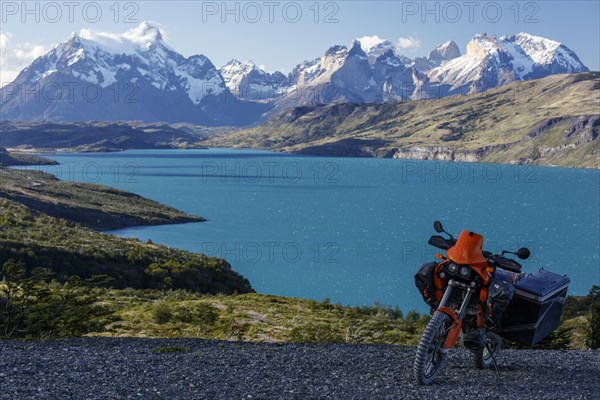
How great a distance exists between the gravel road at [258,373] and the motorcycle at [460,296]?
0.67m

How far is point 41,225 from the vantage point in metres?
84.1

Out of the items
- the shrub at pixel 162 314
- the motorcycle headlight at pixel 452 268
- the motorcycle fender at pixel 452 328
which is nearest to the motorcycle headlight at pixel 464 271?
the motorcycle headlight at pixel 452 268

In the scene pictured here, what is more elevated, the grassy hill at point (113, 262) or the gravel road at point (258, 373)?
the gravel road at point (258, 373)

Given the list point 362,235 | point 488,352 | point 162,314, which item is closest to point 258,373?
point 488,352

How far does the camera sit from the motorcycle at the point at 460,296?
11.7m

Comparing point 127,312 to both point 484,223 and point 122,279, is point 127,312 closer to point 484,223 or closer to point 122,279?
point 122,279

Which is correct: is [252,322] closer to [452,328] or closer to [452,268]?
[452,328]

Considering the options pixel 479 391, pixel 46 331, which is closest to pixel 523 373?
pixel 479 391

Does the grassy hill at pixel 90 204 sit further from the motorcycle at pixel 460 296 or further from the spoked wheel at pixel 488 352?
the motorcycle at pixel 460 296

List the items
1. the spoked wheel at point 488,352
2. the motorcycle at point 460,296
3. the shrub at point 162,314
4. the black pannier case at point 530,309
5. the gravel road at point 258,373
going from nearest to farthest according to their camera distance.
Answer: the gravel road at point 258,373, the motorcycle at point 460,296, the black pannier case at point 530,309, the spoked wheel at point 488,352, the shrub at point 162,314

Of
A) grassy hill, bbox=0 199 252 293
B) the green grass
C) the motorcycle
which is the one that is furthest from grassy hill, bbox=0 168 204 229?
the motorcycle

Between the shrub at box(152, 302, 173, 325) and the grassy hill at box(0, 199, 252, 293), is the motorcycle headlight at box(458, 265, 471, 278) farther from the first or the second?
the grassy hill at box(0, 199, 252, 293)

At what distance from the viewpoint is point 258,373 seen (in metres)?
12.1

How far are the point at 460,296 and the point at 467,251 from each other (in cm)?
103
